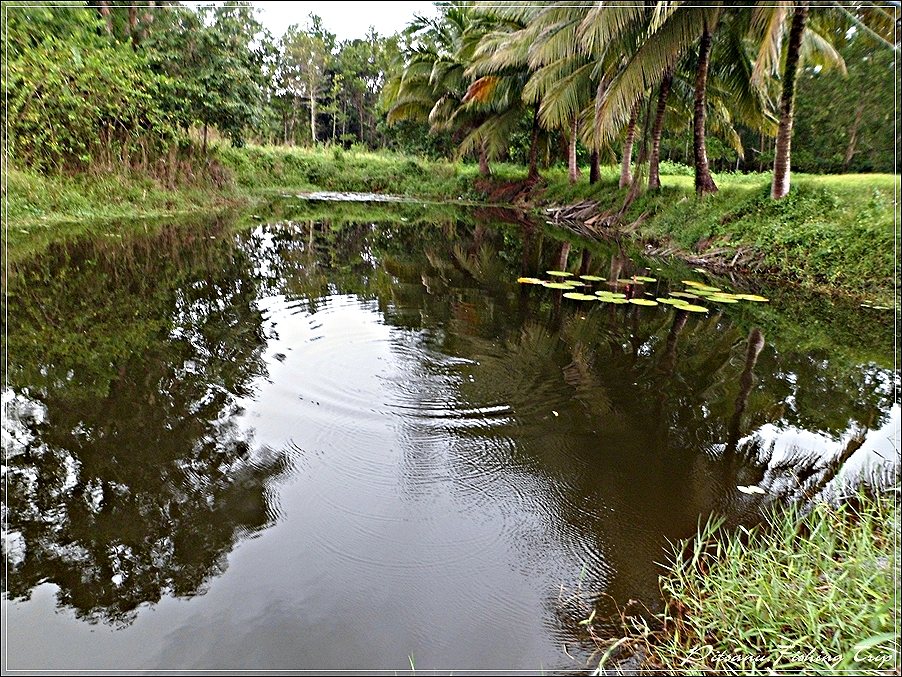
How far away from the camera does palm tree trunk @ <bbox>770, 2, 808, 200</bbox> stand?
9.28 m

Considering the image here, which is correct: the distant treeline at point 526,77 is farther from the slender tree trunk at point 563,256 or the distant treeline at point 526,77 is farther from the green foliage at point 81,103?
the slender tree trunk at point 563,256

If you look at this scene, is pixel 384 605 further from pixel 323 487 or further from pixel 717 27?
pixel 717 27

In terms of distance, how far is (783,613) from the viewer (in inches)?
92.6

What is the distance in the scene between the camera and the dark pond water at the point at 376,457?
2391 mm

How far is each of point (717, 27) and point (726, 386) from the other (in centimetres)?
882

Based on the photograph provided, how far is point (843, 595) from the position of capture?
2346 mm

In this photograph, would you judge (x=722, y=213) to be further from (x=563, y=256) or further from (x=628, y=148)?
(x=628, y=148)

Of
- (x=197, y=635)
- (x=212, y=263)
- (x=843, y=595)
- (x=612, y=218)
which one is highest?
(x=612, y=218)

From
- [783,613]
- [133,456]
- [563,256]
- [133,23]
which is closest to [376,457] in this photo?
[133,456]

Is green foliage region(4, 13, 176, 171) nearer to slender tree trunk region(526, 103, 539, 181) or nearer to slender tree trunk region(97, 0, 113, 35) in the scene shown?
slender tree trunk region(97, 0, 113, 35)

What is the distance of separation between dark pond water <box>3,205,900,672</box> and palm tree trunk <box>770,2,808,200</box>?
339 centimetres

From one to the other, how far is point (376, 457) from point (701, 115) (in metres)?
10.8

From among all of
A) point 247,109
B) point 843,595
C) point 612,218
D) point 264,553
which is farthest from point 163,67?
point 843,595

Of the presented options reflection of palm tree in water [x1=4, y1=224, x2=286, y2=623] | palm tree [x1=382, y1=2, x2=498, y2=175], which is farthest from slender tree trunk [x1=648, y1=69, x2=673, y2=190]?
reflection of palm tree in water [x1=4, y1=224, x2=286, y2=623]
